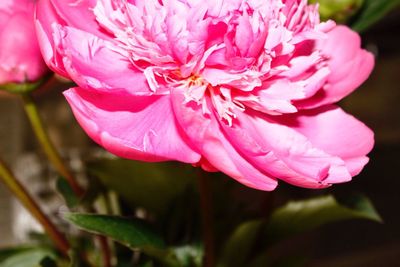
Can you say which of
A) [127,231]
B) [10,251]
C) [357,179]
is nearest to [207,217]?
[127,231]

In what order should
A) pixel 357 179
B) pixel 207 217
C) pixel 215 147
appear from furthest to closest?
pixel 357 179 → pixel 207 217 → pixel 215 147

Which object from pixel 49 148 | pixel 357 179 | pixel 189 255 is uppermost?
pixel 49 148

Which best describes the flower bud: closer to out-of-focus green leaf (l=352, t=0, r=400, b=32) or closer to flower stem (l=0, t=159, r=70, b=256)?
out-of-focus green leaf (l=352, t=0, r=400, b=32)

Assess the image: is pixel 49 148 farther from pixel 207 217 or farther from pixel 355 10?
pixel 355 10

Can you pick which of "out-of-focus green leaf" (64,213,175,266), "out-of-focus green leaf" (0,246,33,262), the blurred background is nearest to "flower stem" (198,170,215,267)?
"out-of-focus green leaf" (64,213,175,266)

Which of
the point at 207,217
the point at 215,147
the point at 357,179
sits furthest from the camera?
the point at 357,179

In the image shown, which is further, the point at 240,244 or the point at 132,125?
the point at 240,244
